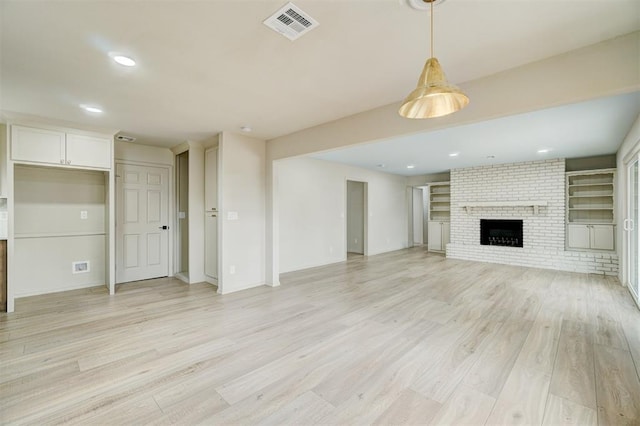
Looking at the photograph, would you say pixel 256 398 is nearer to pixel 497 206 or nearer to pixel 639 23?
pixel 639 23

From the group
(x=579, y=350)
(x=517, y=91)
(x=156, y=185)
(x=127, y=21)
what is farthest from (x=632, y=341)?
(x=156, y=185)

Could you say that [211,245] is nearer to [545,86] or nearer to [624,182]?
[545,86]

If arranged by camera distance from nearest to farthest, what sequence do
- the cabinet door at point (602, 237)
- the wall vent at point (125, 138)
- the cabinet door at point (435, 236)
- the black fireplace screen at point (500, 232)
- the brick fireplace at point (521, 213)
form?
1. the wall vent at point (125, 138)
2. the cabinet door at point (602, 237)
3. the brick fireplace at point (521, 213)
4. the black fireplace screen at point (500, 232)
5. the cabinet door at point (435, 236)

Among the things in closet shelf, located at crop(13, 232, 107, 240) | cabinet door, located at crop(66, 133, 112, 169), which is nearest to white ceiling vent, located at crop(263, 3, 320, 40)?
cabinet door, located at crop(66, 133, 112, 169)

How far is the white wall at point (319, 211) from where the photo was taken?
5973mm

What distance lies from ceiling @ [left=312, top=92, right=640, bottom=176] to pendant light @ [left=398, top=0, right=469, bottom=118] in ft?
4.98

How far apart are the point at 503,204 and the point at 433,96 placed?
6.60 meters

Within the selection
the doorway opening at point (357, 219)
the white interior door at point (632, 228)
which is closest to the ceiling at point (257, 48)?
the white interior door at point (632, 228)

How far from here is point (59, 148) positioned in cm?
387

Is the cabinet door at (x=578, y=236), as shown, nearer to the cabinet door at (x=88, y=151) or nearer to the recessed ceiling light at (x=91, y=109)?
the recessed ceiling light at (x=91, y=109)

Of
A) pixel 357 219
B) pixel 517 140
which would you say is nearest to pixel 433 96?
pixel 517 140

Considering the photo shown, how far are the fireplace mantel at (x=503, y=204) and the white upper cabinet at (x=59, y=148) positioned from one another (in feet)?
26.3

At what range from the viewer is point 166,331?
298cm

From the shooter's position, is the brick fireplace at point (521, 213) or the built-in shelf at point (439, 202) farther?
the built-in shelf at point (439, 202)
